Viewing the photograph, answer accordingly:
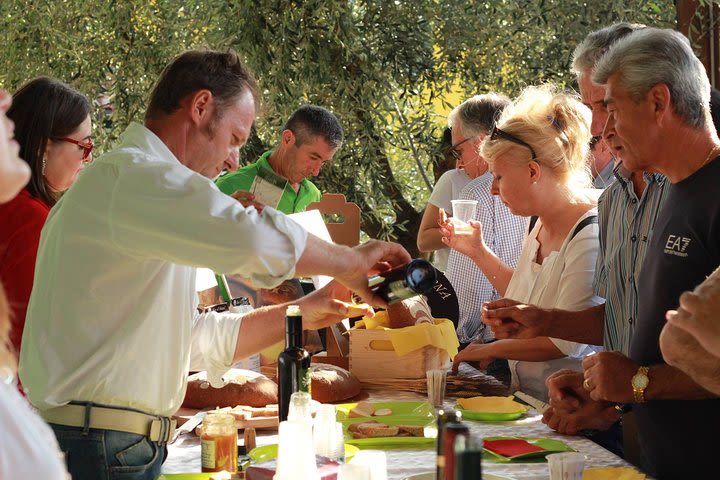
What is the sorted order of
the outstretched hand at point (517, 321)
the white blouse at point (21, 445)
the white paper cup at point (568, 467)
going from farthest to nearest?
the outstretched hand at point (517, 321), the white paper cup at point (568, 467), the white blouse at point (21, 445)

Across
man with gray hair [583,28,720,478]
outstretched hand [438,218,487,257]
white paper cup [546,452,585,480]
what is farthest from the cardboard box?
white paper cup [546,452,585,480]

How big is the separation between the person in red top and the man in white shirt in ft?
1.99

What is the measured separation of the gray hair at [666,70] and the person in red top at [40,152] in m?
1.64

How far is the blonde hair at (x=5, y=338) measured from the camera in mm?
1012

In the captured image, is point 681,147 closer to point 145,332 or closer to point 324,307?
point 324,307

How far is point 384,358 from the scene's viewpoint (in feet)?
10.6

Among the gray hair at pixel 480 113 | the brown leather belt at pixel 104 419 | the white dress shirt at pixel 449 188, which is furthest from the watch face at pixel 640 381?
the white dress shirt at pixel 449 188

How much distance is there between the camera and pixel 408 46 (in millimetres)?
5461

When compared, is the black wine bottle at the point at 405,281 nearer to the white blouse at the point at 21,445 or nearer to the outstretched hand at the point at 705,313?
the outstretched hand at the point at 705,313

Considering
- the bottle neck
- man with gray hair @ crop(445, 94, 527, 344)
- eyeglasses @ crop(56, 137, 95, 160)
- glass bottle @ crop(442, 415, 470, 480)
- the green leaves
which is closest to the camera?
glass bottle @ crop(442, 415, 470, 480)

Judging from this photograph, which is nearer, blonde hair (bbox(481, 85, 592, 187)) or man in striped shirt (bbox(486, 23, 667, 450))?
man in striped shirt (bbox(486, 23, 667, 450))

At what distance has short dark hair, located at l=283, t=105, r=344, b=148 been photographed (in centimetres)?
480

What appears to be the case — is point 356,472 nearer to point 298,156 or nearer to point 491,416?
point 491,416

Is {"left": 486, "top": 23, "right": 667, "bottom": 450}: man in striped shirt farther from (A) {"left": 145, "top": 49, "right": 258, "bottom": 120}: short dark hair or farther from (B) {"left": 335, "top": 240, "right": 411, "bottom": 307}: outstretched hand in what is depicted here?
(A) {"left": 145, "top": 49, "right": 258, "bottom": 120}: short dark hair
